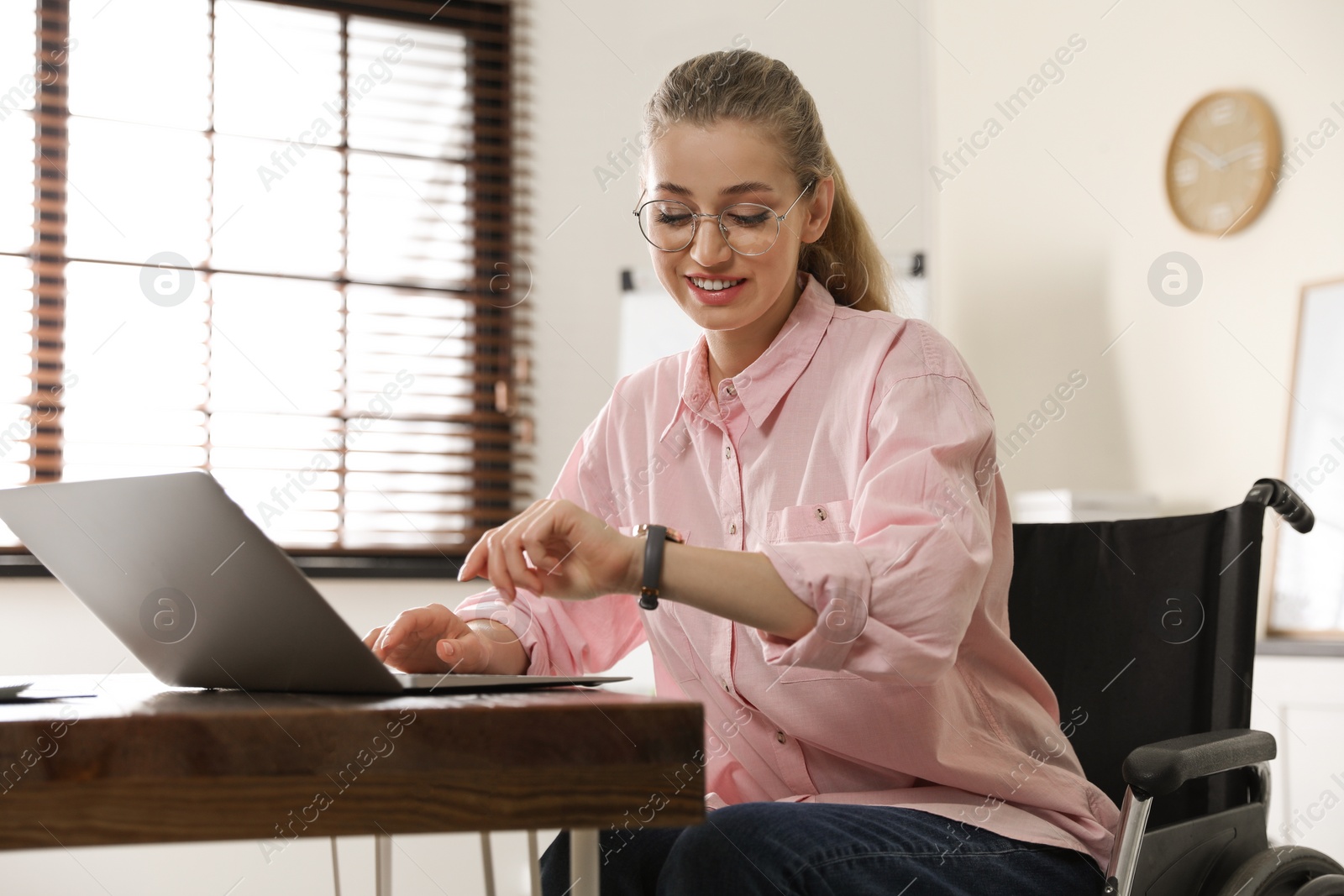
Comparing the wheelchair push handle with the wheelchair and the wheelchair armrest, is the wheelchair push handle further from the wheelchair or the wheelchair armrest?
the wheelchair armrest

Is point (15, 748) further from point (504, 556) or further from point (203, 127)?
point (203, 127)

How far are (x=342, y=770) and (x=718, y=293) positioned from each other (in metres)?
0.69

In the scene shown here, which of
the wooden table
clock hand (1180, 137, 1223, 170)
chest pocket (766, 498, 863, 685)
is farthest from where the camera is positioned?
clock hand (1180, 137, 1223, 170)

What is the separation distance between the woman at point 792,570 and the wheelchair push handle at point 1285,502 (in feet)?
1.14

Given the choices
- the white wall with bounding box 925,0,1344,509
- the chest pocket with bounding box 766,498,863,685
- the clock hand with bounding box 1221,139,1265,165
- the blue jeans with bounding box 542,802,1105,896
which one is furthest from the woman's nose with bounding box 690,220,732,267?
the clock hand with bounding box 1221,139,1265,165

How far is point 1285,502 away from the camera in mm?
1261

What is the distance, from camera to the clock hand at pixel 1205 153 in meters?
2.43

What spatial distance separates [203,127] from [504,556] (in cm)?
242

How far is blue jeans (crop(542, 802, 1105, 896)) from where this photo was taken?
821 mm

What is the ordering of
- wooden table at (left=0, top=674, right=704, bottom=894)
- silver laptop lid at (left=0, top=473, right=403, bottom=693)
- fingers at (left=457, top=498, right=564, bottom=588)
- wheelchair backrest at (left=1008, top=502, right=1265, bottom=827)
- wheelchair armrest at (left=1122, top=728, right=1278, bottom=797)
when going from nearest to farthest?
wooden table at (left=0, top=674, right=704, bottom=894) → silver laptop lid at (left=0, top=473, right=403, bottom=693) → fingers at (left=457, top=498, right=564, bottom=588) → wheelchair armrest at (left=1122, top=728, right=1278, bottom=797) → wheelchair backrest at (left=1008, top=502, right=1265, bottom=827)

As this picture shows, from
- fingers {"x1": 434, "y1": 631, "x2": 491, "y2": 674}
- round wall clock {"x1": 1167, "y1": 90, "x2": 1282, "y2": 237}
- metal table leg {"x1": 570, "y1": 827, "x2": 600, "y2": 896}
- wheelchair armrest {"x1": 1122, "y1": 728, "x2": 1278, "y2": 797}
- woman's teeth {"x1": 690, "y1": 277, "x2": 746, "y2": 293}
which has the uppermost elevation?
round wall clock {"x1": 1167, "y1": 90, "x2": 1282, "y2": 237}

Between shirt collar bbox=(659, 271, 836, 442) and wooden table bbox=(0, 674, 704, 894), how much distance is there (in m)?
0.60

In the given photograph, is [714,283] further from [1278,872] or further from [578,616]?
[1278,872]

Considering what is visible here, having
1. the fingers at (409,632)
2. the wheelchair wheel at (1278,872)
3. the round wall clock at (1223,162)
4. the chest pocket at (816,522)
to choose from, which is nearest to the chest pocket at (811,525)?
the chest pocket at (816,522)
